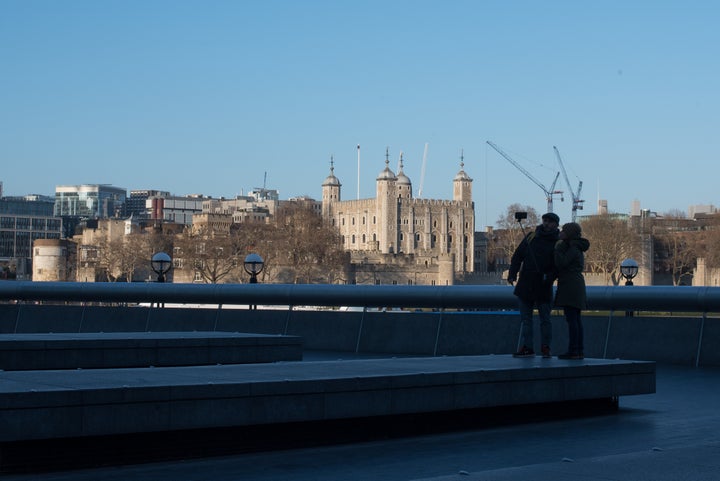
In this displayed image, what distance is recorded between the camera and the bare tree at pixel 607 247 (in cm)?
12294


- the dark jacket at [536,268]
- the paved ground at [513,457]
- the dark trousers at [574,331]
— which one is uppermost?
the dark jacket at [536,268]

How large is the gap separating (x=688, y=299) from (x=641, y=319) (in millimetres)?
654

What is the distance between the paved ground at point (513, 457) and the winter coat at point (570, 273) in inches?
45.0

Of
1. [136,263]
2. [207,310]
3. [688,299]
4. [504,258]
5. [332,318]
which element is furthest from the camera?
[504,258]

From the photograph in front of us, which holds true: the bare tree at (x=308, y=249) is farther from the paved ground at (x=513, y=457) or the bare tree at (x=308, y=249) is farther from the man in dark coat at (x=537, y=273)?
the paved ground at (x=513, y=457)

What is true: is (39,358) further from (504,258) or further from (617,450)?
(504,258)

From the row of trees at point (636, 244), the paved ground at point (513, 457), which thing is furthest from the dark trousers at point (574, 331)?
the row of trees at point (636, 244)

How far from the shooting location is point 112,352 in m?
11.2

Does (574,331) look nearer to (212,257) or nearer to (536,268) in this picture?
(536,268)

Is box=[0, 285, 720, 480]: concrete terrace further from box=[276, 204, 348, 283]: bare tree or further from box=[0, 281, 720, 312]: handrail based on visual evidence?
box=[276, 204, 348, 283]: bare tree

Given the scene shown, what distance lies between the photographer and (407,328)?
15070mm

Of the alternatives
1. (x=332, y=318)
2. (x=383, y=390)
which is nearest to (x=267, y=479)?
(x=383, y=390)

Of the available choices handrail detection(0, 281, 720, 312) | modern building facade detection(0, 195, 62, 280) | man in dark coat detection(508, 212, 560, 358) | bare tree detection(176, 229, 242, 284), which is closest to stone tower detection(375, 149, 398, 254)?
bare tree detection(176, 229, 242, 284)

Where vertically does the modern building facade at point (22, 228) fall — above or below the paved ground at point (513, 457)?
above
